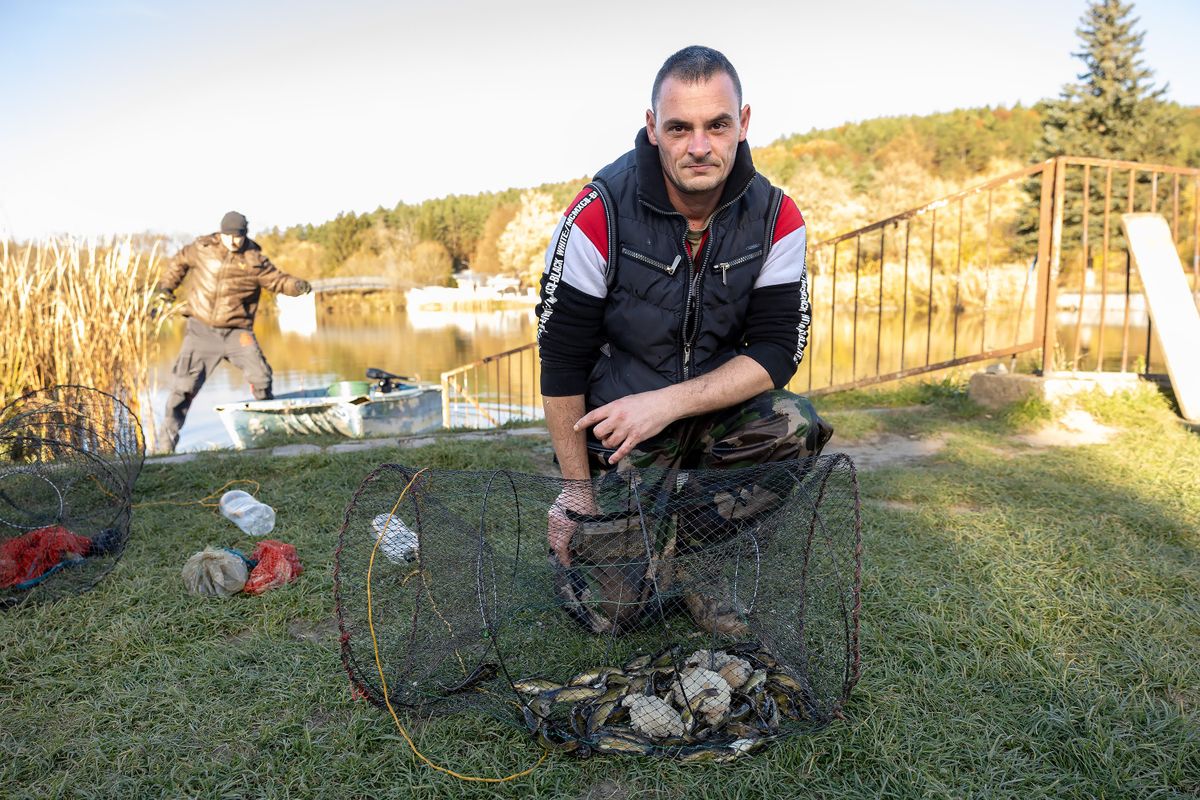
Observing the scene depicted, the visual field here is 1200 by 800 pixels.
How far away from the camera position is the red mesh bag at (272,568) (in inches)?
107

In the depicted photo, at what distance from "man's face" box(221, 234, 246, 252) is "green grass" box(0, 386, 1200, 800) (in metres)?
4.77

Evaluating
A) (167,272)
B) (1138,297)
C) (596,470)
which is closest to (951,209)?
(1138,297)

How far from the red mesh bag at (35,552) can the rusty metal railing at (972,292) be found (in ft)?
10.8

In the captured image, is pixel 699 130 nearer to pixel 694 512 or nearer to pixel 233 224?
pixel 694 512

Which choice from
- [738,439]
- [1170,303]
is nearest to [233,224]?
[738,439]

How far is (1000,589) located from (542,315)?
5.81 feet

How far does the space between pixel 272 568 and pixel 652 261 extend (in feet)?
5.79

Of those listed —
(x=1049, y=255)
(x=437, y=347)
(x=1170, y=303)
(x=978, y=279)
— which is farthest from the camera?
(x=437, y=347)

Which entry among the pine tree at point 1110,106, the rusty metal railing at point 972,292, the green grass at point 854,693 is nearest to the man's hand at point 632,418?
the green grass at point 854,693

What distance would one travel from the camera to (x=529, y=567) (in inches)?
93.4

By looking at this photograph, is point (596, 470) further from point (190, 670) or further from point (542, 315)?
point (190, 670)

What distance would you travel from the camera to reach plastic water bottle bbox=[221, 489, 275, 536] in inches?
133

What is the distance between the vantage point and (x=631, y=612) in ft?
7.44

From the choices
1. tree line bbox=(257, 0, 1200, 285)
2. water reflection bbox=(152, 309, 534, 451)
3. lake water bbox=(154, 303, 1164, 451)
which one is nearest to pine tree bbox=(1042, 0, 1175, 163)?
tree line bbox=(257, 0, 1200, 285)
